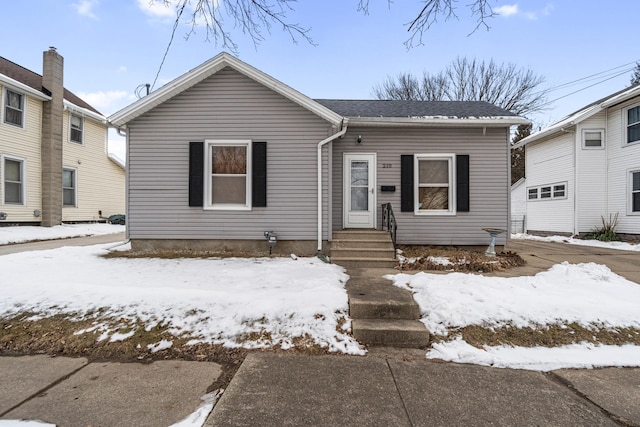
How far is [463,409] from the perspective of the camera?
6.94ft

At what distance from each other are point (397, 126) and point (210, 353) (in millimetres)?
6672

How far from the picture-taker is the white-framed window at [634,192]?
33.2ft

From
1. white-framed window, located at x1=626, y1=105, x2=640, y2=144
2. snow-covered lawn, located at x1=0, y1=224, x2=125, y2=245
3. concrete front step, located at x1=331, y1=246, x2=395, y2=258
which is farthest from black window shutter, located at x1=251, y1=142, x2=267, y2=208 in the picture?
white-framed window, located at x1=626, y1=105, x2=640, y2=144

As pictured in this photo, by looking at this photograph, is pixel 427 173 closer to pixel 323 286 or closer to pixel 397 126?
pixel 397 126

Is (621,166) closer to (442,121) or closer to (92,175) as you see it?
(442,121)

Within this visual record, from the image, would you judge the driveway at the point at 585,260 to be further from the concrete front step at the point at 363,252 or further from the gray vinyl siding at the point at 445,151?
the concrete front step at the point at 363,252

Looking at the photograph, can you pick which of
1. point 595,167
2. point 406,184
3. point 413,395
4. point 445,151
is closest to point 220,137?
point 406,184

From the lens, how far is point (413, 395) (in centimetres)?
226

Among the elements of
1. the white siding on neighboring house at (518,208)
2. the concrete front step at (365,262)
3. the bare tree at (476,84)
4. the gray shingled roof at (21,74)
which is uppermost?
the bare tree at (476,84)

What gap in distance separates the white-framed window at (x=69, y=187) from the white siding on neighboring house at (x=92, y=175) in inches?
3.8

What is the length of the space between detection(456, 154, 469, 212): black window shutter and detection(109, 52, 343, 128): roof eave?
3376mm

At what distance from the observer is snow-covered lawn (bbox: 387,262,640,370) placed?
114 inches

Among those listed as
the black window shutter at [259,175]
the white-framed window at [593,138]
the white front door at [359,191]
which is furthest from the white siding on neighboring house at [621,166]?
the black window shutter at [259,175]

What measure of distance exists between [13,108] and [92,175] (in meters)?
4.13
